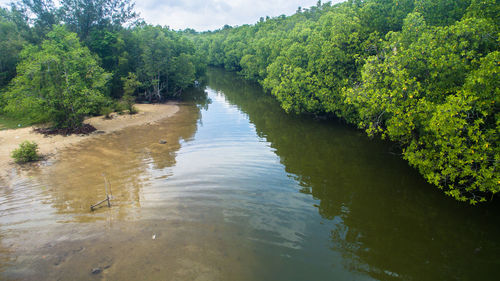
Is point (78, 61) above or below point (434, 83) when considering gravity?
above

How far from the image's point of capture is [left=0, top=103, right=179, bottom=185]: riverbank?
17.8m

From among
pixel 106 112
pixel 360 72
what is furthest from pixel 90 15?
pixel 360 72

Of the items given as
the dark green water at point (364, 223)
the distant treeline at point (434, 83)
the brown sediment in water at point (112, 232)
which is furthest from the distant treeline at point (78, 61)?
the distant treeline at point (434, 83)

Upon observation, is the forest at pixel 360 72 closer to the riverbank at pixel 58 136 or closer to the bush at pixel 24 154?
the riverbank at pixel 58 136

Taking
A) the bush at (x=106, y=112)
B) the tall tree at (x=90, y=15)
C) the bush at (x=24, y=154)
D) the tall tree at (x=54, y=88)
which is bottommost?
the bush at (x=24, y=154)

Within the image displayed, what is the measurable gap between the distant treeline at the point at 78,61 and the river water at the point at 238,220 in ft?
21.1

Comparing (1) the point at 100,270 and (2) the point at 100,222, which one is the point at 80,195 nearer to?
(2) the point at 100,222

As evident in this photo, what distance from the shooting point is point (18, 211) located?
12.1 m

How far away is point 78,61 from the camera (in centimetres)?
2400

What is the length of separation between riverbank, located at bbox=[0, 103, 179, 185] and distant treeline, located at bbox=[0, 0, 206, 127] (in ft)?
5.67

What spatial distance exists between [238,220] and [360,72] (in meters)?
18.0

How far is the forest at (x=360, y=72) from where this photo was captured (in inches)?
462

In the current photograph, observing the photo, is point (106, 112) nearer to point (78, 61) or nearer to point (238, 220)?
point (78, 61)

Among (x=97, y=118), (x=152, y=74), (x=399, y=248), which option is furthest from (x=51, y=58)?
(x=399, y=248)
